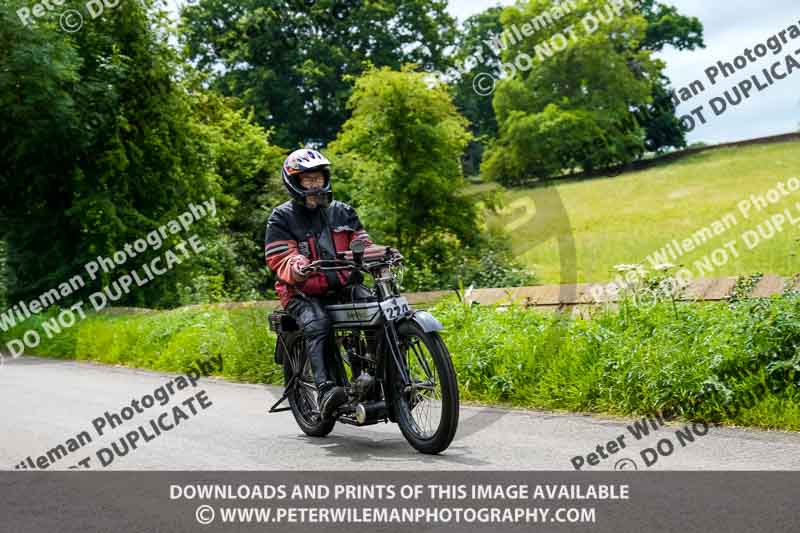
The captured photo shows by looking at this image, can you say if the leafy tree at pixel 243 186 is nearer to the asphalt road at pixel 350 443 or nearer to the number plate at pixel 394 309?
the asphalt road at pixel 350 443

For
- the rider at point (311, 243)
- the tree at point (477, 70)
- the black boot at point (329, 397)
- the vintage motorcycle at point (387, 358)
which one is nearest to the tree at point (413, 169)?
the rider at point (311, 243)

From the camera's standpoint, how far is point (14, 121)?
23.3 metres

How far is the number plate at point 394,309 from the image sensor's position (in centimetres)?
704

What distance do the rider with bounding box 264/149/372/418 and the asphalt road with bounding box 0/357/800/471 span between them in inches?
25.9

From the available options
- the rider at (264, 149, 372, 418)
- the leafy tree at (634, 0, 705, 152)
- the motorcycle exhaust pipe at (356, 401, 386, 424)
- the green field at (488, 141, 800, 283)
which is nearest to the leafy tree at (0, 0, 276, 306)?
the green field at (488, 141, 800, 283)

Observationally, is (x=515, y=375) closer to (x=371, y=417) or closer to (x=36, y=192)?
(x=371, y=417)

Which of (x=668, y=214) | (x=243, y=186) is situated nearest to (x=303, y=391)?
(x=243, y=186)

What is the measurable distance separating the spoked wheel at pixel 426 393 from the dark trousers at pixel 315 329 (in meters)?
0.67

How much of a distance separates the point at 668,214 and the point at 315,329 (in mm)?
32994

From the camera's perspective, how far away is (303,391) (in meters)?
8.29

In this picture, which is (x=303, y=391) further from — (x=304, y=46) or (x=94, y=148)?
(x=304, y=46)
